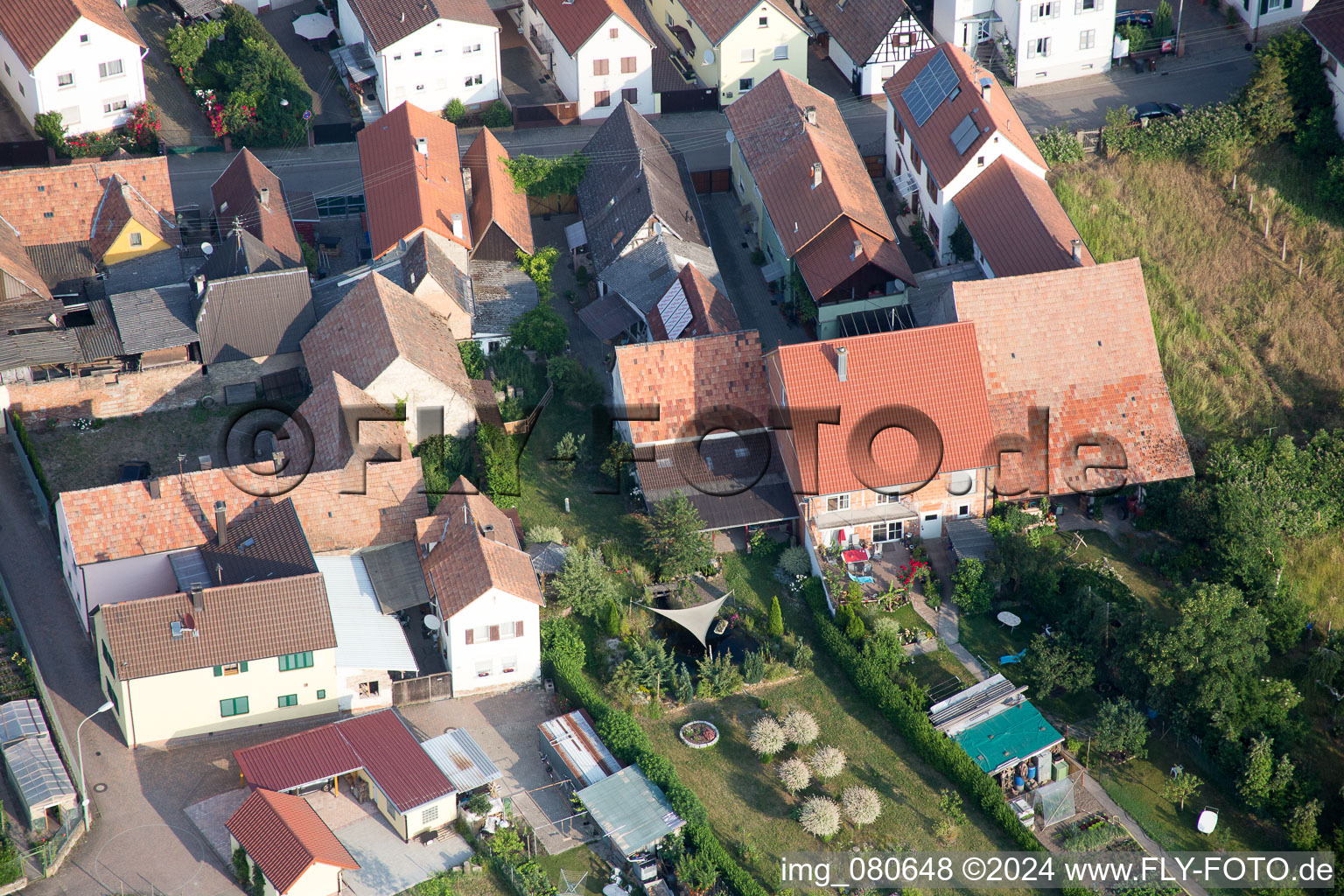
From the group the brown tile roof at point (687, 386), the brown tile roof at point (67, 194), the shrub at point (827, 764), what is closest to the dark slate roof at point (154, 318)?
the brown tile roof at point (67, 194)

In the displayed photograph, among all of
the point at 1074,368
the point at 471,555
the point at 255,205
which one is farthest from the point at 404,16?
the point at 1074,368

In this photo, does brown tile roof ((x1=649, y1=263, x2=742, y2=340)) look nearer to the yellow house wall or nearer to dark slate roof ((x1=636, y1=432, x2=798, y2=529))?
dark slate roof ((x1=636, y1=432, x2=798, y2=529))

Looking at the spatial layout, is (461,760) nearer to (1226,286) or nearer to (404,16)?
(1226,286)

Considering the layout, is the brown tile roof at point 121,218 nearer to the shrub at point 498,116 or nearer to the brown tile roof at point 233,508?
the brown tile roof at point 233,508

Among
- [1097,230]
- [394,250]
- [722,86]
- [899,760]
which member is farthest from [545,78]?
[899,760]

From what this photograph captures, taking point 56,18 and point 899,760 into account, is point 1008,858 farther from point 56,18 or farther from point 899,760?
point 56,18

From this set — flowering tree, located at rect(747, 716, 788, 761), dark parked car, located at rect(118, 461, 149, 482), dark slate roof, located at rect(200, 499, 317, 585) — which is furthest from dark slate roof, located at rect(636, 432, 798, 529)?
dark parked car, located at rect(118, 461, 149, 482)
